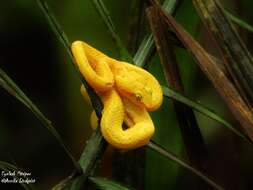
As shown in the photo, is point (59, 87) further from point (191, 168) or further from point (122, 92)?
point (191, 168)

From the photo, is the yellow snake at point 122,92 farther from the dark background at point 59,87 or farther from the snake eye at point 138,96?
the dark background at point 59,87

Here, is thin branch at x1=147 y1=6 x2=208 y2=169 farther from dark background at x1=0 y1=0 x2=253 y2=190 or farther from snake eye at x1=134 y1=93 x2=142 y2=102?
dark background at x1=0 y1=0 x2=253 y2=190

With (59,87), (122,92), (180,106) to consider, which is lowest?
(59,87)

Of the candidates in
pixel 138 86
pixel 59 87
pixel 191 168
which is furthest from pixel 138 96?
pixel 59 87

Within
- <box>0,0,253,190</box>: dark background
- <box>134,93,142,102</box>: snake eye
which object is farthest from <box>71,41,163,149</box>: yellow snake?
<box>0,0,253,190</box>: dark background

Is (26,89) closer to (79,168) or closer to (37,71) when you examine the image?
(37,71)

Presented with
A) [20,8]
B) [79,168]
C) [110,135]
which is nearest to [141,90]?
[110,135]

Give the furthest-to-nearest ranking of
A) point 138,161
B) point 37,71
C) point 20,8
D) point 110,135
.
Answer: point 37,71, point 20,8, point 138,161, point 110,135

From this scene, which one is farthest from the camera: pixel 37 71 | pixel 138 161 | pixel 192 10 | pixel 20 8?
pixel 37 71
